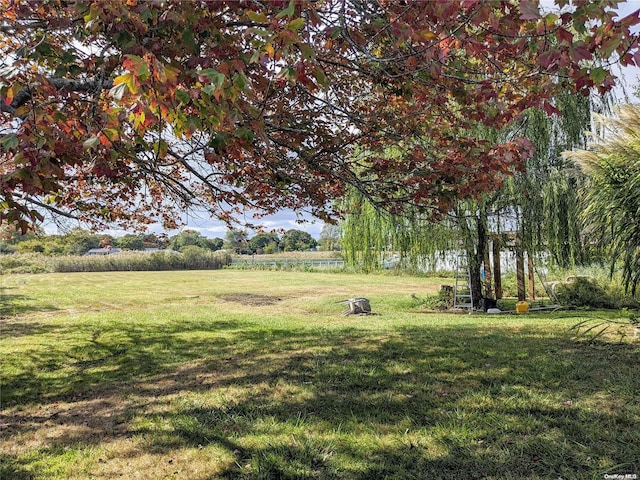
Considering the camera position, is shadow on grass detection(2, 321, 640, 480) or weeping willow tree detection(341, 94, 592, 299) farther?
weeping willow tree detection(341, 94, 592, 299)

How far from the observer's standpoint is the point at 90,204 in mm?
6285

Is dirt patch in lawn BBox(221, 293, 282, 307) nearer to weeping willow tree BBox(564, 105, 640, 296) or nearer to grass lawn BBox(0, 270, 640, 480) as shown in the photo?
grass lawn BBox(0, 270, 640, 480)

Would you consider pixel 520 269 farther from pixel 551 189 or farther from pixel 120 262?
pixel 120 262

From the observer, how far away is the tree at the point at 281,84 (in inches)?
75.1

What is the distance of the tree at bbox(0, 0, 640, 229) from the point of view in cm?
191

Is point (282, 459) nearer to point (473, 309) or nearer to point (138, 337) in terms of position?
point (138, 337)

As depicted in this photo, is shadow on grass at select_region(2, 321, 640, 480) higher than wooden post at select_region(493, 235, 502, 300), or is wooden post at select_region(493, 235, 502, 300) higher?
wooden post at select_region(493, 235, 502, 300)

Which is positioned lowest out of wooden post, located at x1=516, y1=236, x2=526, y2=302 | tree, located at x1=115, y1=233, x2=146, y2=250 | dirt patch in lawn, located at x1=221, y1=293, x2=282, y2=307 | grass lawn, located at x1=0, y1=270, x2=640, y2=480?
dirt patch in lawn, located at x1=221, y1=293, x2=282, y2=307

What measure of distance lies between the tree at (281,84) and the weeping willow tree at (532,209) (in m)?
5.05

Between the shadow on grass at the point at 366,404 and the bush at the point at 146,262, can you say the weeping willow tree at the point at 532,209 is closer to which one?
the shadow on grass at the point at 366,404

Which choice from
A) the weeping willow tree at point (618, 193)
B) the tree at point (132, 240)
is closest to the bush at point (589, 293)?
the weeping willow tree at point (618, 193)

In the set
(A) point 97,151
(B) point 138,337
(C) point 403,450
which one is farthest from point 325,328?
(A) point 97,151

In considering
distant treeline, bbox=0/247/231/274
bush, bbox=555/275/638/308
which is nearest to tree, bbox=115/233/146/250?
bush, bbox=555/275/638/308

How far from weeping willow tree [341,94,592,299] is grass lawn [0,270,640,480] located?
3992mm
